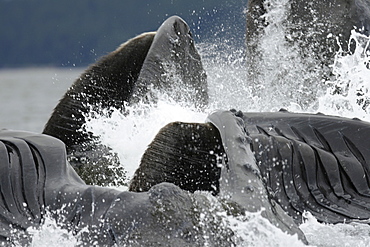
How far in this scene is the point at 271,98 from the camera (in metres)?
7.46

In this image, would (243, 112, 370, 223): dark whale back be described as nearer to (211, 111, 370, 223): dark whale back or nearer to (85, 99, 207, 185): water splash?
(211, 111, 370, 223): dark whale back

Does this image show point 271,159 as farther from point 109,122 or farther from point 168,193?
point 109,122

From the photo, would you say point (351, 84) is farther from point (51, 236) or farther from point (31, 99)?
point (31, 99)

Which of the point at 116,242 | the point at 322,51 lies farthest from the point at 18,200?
the point at 322,51

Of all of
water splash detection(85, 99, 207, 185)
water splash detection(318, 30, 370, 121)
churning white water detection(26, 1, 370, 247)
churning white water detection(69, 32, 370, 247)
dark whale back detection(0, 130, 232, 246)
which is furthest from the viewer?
water splash detection(318, 30, 370, 121)

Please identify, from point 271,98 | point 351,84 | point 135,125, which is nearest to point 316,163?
point 135,125

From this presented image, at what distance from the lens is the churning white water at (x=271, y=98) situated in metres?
5.81

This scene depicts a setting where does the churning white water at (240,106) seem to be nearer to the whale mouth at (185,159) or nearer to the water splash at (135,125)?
the water splash at (135,125)

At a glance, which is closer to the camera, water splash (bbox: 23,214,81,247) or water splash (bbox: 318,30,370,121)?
water splash (bbox: 23,214,81,247)

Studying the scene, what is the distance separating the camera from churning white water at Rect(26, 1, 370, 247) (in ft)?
19.1

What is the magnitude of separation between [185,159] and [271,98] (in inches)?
112

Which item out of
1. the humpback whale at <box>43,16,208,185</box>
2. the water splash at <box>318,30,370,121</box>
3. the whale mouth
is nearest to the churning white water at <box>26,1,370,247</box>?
the water splash at <box>318,30,370,121</box>

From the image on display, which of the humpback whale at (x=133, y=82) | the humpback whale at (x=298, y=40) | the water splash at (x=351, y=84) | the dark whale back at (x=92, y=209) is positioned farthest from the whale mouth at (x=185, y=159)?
the humpback whale at (x=298, y=40)

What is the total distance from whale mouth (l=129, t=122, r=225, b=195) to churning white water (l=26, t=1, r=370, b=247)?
584 millimetres
